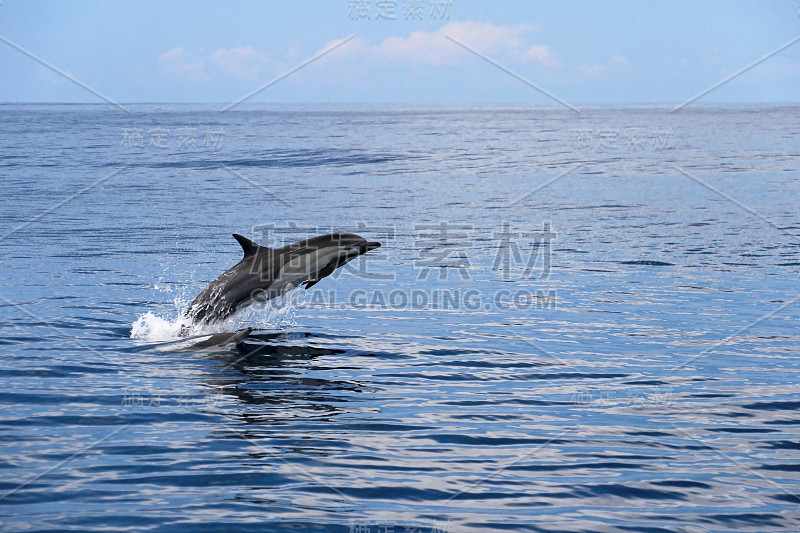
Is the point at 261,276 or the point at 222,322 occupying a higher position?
the point at 261,276

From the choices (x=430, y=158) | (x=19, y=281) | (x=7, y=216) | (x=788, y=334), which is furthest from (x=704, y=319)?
(x=430, y=158)

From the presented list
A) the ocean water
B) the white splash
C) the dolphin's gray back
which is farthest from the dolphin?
the ocean water

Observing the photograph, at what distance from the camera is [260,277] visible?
1248 cm

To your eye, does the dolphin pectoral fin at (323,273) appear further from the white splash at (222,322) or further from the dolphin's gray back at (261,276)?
the white splash at (222,322)

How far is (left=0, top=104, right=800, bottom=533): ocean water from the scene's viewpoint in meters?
6.67

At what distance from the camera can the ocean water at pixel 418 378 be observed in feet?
21.9

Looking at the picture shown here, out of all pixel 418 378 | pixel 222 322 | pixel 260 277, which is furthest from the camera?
pixel 222 322

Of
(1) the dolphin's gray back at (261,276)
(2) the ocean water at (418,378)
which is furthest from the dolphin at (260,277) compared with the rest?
(2) the ocean water at (418,378)

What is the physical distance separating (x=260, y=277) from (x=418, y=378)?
128 inches

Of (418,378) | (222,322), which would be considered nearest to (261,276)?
(222,322)

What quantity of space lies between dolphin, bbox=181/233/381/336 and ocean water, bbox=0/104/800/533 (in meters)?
0.63

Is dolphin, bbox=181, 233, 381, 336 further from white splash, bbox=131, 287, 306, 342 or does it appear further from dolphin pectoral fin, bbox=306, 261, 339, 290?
white splash, bbox=131, 287, 306, 342

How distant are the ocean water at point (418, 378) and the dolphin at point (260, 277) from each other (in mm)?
625

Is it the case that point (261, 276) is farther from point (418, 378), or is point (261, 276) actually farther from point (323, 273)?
point (418, 378)
